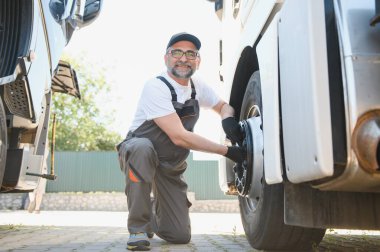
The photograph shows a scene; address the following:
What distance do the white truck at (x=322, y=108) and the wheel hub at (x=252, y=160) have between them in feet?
0.50

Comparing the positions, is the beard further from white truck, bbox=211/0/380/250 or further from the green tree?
the green tree

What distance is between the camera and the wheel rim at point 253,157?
8.01 feet

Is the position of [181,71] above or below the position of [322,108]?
above

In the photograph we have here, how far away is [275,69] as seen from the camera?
1822mm

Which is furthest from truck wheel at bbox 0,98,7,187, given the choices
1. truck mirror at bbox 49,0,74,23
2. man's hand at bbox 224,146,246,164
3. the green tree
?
the green tree

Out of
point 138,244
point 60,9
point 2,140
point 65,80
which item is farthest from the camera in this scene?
point 65,80

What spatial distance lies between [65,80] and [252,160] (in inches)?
112

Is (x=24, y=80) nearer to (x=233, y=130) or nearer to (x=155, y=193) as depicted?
(x=155, y=193)

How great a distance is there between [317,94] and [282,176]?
1.60 ft

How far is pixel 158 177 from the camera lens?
348cm

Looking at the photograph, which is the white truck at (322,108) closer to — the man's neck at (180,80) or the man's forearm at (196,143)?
the man's forearm at (196,143)

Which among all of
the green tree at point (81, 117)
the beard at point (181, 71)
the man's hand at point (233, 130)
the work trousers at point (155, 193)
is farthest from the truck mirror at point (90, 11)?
the green tree at point (81, 117)

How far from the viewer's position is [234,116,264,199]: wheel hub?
244cm

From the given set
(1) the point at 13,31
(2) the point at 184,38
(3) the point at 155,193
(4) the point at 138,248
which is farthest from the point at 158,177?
(1) the point at 13,31
